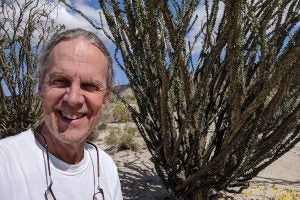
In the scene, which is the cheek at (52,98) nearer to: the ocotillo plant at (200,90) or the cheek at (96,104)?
the cheek at (96,104)

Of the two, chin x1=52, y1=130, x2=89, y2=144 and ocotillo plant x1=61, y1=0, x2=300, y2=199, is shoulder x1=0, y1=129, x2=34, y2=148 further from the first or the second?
ocotillo plant x1=61, y1=0, x2=300, y2=199

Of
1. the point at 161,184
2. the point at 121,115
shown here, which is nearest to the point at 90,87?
the point at 161,184

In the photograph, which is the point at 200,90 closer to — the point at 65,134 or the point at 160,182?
the point at 65,134

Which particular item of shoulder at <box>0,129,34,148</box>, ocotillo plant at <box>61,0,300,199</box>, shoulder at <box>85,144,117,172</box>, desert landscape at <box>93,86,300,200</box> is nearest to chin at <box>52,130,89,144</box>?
shoulder at <box>0,129,34,148</box>

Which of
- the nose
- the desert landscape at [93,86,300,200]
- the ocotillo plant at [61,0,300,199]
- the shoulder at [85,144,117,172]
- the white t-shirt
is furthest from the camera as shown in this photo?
the desert landscape at [93,86,300,200]

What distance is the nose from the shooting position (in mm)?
1814

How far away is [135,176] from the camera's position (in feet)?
18.6

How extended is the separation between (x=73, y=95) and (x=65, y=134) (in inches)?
7.1

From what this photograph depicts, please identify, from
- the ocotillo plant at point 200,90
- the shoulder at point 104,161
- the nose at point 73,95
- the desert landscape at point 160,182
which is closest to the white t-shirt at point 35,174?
the shoulder at point 104,161

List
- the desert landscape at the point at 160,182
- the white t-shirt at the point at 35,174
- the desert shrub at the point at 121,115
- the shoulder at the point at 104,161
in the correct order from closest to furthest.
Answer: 1. the white t-shirt at the point at 35,174
2. the shoulder at the point at 104,161
3. the desert landscape at the point at 160,182
4. the desert shrub at the point at 121,115

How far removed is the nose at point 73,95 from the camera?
181cm

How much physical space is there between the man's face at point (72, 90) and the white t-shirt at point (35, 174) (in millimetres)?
123

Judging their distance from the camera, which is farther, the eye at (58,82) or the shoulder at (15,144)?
the eye at (58,82)

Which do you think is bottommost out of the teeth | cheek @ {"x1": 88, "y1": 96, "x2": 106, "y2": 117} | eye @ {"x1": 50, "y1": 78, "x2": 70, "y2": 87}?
the teeth
